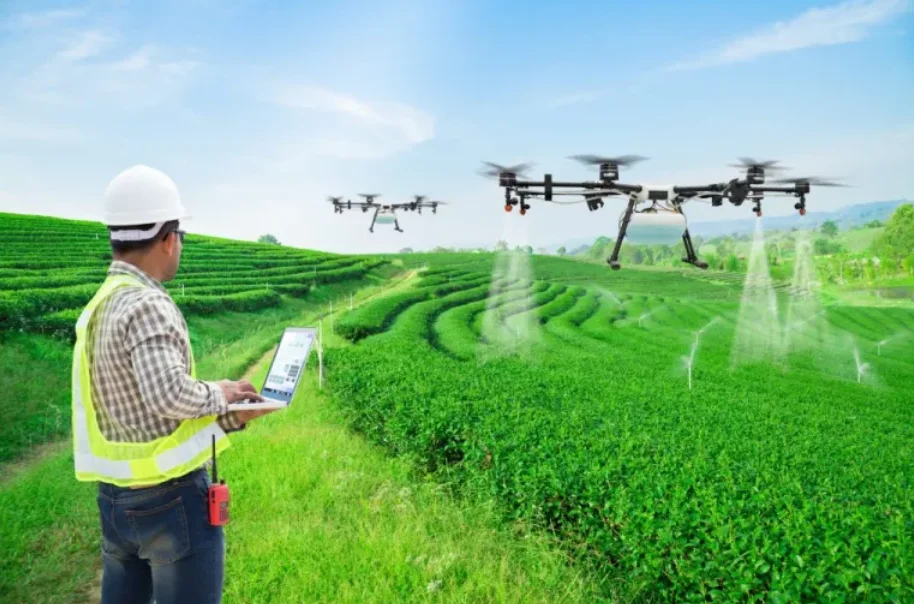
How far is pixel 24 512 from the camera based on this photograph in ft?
24.2

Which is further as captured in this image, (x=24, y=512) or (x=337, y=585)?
(x=24, y=512)

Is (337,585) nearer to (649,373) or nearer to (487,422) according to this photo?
(487,422)

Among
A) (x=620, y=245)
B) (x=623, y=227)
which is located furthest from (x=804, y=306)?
(x=623, y=227)

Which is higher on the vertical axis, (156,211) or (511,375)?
(156,211)

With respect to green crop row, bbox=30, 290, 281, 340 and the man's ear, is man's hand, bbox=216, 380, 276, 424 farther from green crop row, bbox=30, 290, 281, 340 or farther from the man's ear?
green crop row, bbox=30, 290, 281, 340

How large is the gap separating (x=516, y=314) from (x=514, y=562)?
25860 mm

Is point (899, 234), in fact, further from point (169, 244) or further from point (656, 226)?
point (169, 244)

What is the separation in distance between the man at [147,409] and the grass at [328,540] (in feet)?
7.41

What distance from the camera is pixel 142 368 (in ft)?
8.90

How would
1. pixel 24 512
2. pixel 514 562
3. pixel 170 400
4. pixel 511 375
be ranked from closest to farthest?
pixel 170 400
pixel 514 562
pixel 24 512
pixel 511 375

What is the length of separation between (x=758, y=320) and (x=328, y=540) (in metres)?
27.3

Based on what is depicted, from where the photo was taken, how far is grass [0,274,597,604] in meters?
5.12

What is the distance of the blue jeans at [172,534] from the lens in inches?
114

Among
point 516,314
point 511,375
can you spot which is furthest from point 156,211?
point 516,314
